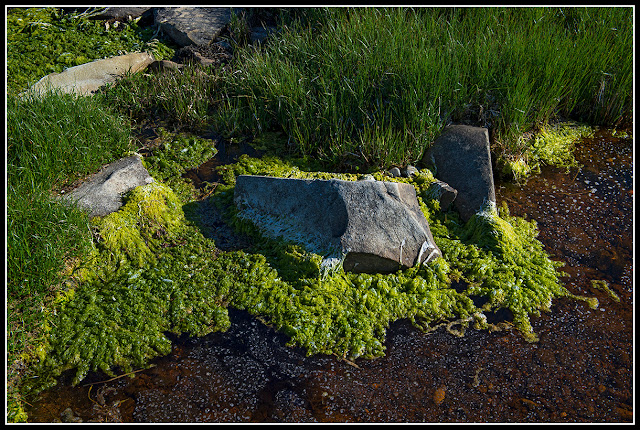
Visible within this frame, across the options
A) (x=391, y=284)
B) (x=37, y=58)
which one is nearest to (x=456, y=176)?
(x=391, y=284)

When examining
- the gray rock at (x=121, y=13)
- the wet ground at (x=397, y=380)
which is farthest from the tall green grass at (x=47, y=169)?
the gray rock at (x=121, y=13)

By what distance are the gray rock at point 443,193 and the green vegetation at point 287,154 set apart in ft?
0.30

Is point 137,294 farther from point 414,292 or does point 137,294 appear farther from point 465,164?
point 465,164

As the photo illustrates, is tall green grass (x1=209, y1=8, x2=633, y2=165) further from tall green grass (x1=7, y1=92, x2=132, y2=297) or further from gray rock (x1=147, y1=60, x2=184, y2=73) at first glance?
tall green grass (x1=7, y1=92, x2=132, y2=297)

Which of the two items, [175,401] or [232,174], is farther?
[232,174]

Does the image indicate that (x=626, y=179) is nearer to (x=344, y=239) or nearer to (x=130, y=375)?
(x=344, y=239)

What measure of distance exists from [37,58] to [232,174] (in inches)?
117

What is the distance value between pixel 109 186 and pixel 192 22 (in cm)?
353

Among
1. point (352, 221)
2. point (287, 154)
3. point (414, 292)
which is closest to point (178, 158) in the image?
point (287, 154)

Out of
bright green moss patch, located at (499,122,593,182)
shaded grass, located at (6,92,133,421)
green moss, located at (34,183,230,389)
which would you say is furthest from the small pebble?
bright green moss patch, located at (499,122,593,182)

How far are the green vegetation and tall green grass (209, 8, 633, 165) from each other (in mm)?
25

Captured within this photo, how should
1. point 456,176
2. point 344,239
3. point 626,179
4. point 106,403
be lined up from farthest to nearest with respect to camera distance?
point 626,179 → point 456,176 → point 344,239 → point 106,403

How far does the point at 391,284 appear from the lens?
11.6 ft

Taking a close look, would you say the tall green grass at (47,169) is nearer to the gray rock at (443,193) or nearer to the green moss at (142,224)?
the green moss at (142,224)
